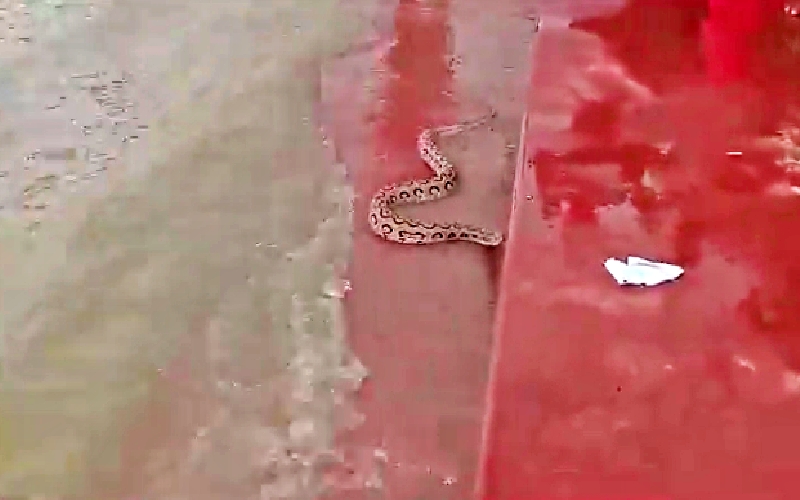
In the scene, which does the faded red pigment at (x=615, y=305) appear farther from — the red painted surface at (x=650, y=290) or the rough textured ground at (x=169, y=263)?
the rough textured ground at (x=169, y=263)

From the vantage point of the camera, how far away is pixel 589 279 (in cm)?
247

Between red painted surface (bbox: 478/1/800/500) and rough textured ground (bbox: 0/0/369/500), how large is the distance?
3.77 feet

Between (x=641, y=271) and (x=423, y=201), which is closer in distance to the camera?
(x=641, y=271)

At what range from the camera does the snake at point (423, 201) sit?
13.9 ft

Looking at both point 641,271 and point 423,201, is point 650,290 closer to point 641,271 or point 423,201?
point 641,271

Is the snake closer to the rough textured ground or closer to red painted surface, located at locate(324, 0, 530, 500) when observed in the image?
red painted surface, located at locate(324, 0, 530, 500)

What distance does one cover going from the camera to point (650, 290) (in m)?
2.41

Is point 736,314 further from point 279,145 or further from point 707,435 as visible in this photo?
point 279,145

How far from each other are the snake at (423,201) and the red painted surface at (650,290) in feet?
3.02

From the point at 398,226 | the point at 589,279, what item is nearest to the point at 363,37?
the point at 398,226

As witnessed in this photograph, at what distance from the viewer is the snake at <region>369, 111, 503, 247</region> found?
4.25 m

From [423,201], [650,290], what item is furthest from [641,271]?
[423,201]

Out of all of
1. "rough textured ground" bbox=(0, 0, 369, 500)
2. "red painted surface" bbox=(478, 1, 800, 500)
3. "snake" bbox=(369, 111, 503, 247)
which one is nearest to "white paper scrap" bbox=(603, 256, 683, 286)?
"red painted surface" bbox=(478, 1, 800, 500)

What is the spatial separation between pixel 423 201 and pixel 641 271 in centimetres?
218
